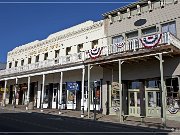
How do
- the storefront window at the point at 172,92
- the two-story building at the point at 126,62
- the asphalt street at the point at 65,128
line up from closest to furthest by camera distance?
the asphalt street at the point at 65,128 < the storefront window at the point at 172,92 < the two-story building at the point at 126,62

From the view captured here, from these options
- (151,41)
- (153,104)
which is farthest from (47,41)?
(151,41)

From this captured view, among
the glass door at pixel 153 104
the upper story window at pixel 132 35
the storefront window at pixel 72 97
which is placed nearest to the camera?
the glass door at pixel 153 104

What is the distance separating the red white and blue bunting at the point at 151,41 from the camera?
1720 centimetres

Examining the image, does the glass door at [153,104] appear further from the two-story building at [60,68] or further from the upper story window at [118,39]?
the upper story window at [118,39]

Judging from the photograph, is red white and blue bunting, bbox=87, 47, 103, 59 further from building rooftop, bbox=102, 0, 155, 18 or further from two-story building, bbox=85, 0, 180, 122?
building rooftop, bbox=102, 0, 155, 18

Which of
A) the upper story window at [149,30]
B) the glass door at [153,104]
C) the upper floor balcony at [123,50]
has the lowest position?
the glass door at [153,104]

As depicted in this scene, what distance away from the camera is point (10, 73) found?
3347cm

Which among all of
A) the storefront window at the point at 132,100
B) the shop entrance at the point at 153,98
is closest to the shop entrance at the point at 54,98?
the storefront window at the point at 132,100

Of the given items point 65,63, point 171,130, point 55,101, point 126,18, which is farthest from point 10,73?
point 171,130

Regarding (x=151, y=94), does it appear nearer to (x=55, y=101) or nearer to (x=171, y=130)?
(x=171, y=130)

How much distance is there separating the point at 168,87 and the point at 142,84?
8.06 ft

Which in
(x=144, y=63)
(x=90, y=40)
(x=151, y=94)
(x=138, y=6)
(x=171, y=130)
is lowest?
(x=171, y=130)

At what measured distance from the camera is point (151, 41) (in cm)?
1759

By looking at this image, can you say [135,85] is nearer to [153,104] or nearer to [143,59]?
[153,104]
